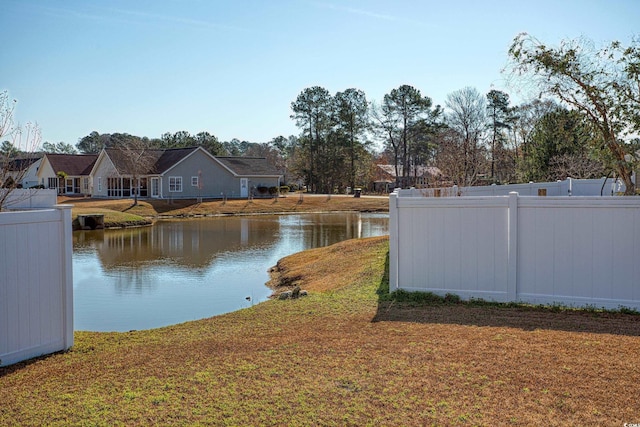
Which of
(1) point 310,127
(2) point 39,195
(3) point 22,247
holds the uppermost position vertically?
(1) point 310,127

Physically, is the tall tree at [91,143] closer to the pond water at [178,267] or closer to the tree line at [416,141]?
the tree line at [416,141]

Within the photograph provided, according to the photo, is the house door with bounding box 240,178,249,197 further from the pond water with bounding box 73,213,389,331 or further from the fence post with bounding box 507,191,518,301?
the fence post with bounding box 507,191,518,301

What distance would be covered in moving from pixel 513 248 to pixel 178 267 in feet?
39.6

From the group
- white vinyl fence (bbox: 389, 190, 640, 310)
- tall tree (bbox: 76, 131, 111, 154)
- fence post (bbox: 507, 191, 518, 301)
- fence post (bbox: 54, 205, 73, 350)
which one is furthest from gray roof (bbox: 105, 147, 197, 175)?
tall tree (bbox: 76, 131, 111, 154)

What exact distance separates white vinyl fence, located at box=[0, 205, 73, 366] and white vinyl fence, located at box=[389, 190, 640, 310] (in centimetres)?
470

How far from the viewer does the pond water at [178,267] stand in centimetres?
1179

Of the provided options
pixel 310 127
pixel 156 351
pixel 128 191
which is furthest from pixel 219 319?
pixel 310 127

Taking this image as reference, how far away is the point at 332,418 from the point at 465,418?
0.97 m

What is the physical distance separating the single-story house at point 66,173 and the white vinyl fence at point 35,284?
5049 cm

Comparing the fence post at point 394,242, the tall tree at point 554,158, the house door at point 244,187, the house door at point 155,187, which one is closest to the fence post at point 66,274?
the fence post at point 394,242

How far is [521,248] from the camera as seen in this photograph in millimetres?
8109

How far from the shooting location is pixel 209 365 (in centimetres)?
551

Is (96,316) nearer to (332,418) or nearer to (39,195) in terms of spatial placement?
(39,195)

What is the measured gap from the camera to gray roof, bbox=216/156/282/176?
5276 centimetres
